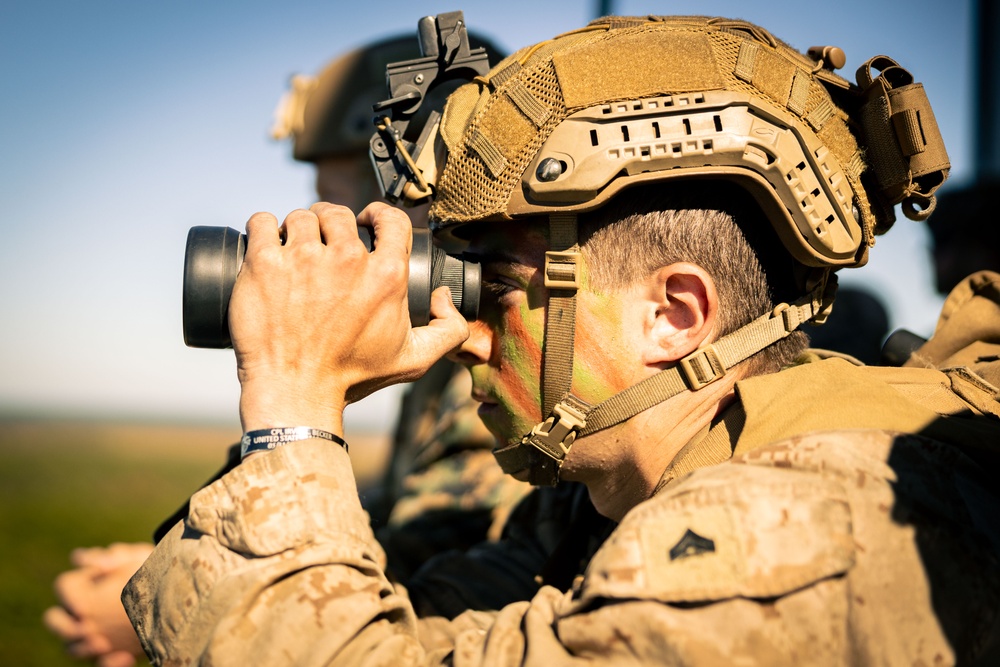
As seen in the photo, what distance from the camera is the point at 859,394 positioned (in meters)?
1.90

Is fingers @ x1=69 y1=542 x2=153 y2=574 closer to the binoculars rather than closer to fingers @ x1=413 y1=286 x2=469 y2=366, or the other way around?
the binoculars

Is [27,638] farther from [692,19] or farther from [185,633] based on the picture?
[692,19]

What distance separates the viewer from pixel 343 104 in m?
4.98

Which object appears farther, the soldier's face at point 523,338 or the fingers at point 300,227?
the soldier's face at point 523,338

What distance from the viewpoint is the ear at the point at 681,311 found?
86.3 inches

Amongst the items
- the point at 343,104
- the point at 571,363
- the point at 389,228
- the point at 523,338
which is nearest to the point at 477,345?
the point at 523,338

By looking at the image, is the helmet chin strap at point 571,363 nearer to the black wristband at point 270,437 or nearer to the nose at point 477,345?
the nose at point 477,345

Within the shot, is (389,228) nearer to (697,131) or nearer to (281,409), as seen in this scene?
(281,409)

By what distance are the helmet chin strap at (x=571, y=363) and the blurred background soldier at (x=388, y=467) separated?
1.65 feet

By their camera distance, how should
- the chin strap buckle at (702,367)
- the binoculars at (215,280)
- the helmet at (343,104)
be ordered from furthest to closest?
the helmet at (343,104) < the chin strap buckle at (702,367) < the binoculars at (215,280)

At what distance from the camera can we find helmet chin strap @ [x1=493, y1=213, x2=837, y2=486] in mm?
2170

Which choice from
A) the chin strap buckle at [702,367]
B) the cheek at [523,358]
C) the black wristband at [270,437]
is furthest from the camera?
the cheek at [523,358]

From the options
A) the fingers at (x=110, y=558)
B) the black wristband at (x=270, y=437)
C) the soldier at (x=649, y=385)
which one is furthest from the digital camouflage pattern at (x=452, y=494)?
the black wristband at (x=270, y=437)

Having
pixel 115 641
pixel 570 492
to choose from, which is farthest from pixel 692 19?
pixel 115 641
